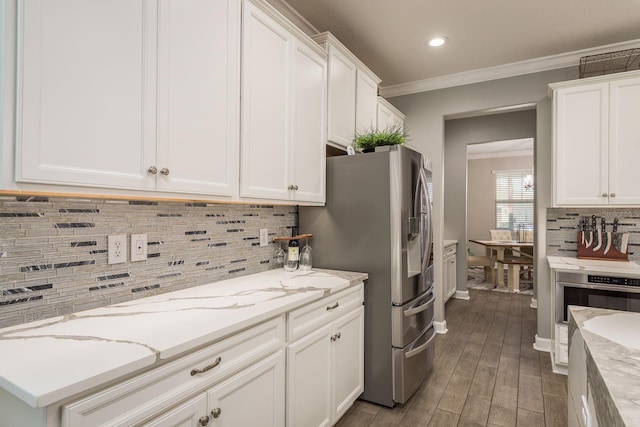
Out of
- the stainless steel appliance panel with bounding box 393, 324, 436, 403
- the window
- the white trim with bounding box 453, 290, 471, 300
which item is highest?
the window

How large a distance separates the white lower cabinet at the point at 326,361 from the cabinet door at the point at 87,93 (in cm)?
98

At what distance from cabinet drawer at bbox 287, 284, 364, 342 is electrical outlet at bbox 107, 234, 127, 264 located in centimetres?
78

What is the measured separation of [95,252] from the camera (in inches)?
55.6

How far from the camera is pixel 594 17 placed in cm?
258

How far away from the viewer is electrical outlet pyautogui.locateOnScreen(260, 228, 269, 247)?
7.60 feet

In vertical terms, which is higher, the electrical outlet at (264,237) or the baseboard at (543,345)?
the electrical outlet at (264,237)

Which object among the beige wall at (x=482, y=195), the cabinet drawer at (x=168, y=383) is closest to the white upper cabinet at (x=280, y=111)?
the cabinet drawer at (x=168, y=383)

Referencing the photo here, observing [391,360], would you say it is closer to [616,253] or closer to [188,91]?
[188,91]

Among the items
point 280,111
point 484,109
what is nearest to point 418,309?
point 280,111

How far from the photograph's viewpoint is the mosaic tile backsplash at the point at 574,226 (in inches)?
117

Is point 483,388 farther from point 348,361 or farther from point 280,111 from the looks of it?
point 280,111

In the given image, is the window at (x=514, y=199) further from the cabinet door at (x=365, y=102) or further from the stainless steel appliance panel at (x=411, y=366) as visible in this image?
the stainless steel appliance panel at (x=411, y=366)

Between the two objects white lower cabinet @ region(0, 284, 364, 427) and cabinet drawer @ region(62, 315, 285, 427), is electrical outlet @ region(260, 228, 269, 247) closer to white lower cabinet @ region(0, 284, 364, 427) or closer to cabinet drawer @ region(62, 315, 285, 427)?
white lower cabinet @ region(0, 284, 364, 427)

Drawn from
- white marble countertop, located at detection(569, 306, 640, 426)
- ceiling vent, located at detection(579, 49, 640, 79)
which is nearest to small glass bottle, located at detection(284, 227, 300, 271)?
white marble countertop, located at detection(569, 306, 640, 426)
